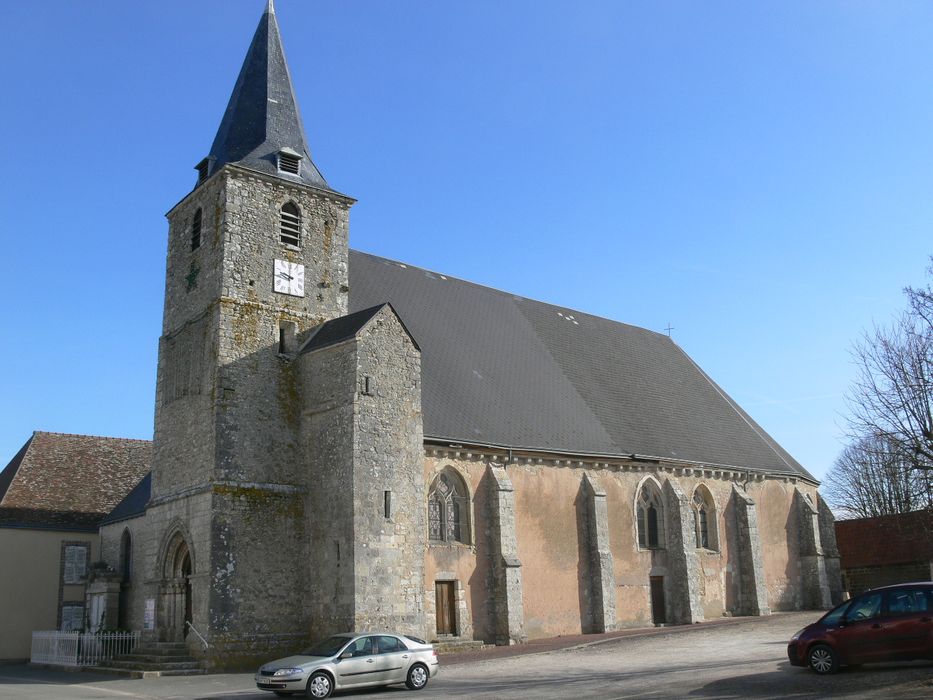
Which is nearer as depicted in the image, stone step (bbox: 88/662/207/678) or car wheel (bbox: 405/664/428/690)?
car wheel (bbox: 405/664/428/690)

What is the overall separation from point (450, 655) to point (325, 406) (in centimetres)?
684

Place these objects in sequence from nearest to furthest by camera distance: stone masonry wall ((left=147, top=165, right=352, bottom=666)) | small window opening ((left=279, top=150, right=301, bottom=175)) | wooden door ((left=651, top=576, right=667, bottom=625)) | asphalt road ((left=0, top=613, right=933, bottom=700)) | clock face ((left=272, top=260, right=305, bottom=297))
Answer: asphalt road ((left=0, top=613, right=933, bottom=700)) → stone masonry wall ((left=147, top=165, right=352, bottom=666)) → clock face ((left=272, top=260, right=305, bottom=297)) → small window opening ((left=279, top=150, right=301, bottom=175)) → wooden door ((left=651, top=576, right=667, bottom=625))

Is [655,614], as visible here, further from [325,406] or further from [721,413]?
[325,406]

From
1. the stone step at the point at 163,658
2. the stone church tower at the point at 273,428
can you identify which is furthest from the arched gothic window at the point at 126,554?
the stone step at the point at 163,658

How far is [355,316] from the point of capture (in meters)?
22.8

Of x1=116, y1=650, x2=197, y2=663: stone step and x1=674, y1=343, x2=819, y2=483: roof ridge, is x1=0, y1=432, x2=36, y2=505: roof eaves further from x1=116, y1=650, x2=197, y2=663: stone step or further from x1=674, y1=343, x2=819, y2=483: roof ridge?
x1=674, y1=343, x2=819, y2=483: roof ridge

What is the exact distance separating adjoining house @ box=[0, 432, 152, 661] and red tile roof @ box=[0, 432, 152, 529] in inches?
1.2

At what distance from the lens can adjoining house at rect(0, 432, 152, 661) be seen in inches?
1132

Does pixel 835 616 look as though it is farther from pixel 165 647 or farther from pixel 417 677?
pixel 165 647

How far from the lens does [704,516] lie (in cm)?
3145

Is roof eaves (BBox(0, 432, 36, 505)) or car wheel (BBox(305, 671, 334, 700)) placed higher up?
roof eaves (BBox(0, 432, 36, 505))

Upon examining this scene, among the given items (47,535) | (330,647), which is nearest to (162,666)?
(330,647)

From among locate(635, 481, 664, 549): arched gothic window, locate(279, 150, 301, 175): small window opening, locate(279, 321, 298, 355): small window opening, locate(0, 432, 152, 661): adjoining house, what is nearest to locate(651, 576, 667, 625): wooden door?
locate(635, 481, 664, 549): arched gothic window

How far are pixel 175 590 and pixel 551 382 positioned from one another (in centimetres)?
1360
